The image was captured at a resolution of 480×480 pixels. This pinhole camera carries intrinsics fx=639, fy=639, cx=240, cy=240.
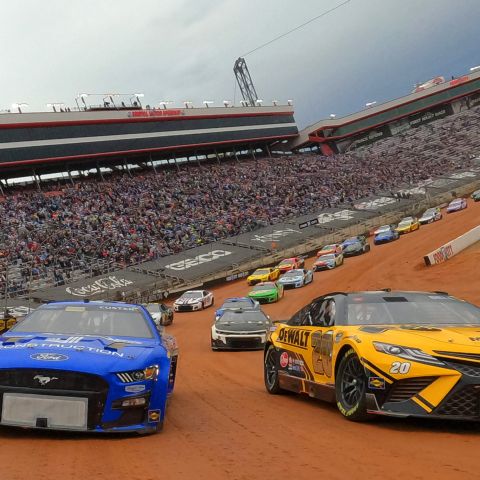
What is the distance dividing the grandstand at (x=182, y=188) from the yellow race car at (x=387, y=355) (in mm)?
20539

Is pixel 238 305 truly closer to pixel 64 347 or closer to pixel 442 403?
pixel 64 347

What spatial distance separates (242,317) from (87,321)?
10147 mm

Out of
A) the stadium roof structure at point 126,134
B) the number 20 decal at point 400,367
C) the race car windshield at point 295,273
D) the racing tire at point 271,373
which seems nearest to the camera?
the number 20 decal at point 400,367

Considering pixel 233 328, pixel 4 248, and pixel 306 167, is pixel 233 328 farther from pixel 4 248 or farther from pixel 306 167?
pixel 306 167

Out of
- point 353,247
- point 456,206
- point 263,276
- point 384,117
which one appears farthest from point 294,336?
point 384,117

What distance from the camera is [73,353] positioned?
589 cm

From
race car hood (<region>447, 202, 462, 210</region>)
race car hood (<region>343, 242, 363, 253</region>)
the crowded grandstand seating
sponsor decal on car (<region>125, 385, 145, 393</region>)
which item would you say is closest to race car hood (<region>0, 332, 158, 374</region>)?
sponsor decal on car (<region>125, 385, 145, 393</region>)

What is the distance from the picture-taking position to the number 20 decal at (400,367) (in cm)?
584

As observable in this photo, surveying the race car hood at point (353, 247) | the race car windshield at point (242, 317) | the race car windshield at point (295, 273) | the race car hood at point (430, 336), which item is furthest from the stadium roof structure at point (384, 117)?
the race car hood at point (430, 336)

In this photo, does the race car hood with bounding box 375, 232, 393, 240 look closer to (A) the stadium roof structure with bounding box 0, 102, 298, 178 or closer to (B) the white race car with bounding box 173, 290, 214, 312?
(B) the white race car with bounding box 173, 290, 214, 312

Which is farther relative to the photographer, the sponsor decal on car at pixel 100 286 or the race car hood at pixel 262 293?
the sponsor decal on car at pixel 100 286

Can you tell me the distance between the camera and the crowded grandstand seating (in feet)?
126

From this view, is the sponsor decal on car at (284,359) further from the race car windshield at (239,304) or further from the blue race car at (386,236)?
the blue race car at (386,236)

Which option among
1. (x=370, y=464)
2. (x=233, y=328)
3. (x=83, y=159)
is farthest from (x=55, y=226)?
(x=370, y=464)
